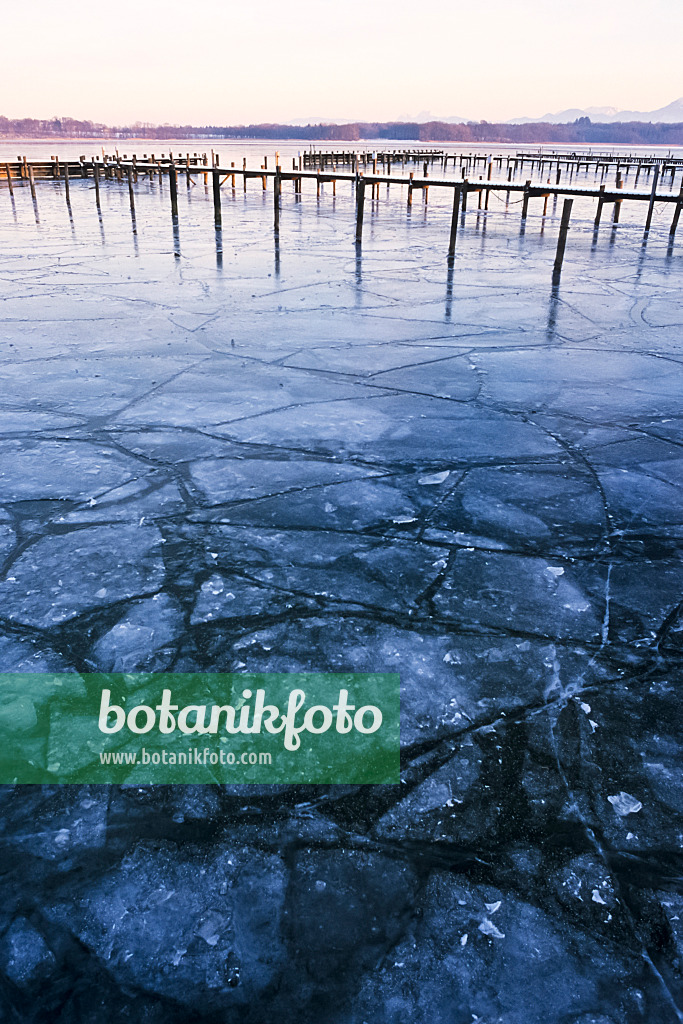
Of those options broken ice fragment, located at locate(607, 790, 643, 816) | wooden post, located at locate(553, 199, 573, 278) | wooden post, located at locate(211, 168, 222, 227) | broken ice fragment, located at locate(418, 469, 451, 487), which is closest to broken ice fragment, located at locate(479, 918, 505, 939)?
broken ice fragment, located at locate(607, 790, 643, 816)

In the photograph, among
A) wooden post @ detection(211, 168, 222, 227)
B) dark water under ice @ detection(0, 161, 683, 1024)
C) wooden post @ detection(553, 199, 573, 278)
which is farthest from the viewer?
wooden post @ detection(211, 168, 222, 227)

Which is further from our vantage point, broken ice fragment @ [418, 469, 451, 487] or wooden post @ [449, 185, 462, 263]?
wooden post @ [449, 185, 462, 263]

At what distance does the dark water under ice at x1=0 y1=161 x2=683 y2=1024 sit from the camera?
5.16 ft

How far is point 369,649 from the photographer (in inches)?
100

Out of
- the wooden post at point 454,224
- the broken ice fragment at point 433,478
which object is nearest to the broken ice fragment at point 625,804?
the broken ice fragment at point 433,478

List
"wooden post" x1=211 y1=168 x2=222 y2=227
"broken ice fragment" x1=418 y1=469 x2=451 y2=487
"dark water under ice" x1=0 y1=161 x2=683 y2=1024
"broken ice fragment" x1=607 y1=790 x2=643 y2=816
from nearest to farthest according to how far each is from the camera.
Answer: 1. "dark water under ice" x1=0 y1=161 x2=683 y2=1024
2. "broken ice fragment" x1=607 y1=790 x2=643 y2=816
3. "broken ice fragment" x1=418 y1=469 x2=451 y2=487
4. "wooden post" x1=211 y1=168 x2=222 y2=227

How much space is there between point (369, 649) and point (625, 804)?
99 centimetres

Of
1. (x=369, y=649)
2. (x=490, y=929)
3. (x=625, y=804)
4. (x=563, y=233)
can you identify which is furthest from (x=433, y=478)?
(x=563, y=233)

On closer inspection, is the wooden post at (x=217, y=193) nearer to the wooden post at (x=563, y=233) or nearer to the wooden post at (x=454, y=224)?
the wooden post at (x=454, y=224)

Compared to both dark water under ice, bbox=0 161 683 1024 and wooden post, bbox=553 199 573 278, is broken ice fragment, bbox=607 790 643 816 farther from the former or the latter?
wooden post, bbox=553 199 573 278

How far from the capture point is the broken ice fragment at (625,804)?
6.36 ft

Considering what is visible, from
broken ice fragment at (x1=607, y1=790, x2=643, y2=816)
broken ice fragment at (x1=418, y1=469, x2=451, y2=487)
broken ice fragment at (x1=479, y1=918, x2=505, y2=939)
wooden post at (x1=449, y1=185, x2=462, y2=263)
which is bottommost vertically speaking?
broken ice fragment at (x1=479, y1=918, x2=505, y2=939)

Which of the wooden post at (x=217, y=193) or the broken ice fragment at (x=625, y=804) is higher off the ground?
the wooden post at (x=217, y=193)

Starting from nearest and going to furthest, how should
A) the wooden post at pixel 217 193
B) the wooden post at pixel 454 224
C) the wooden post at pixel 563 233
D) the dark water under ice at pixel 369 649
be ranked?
1. the dark water under ice at pixel 369 649
2. the wooden post at pixel 563 233
3. the wooden post at pixel 454 224
4. the wooden post at pixel 217 193
